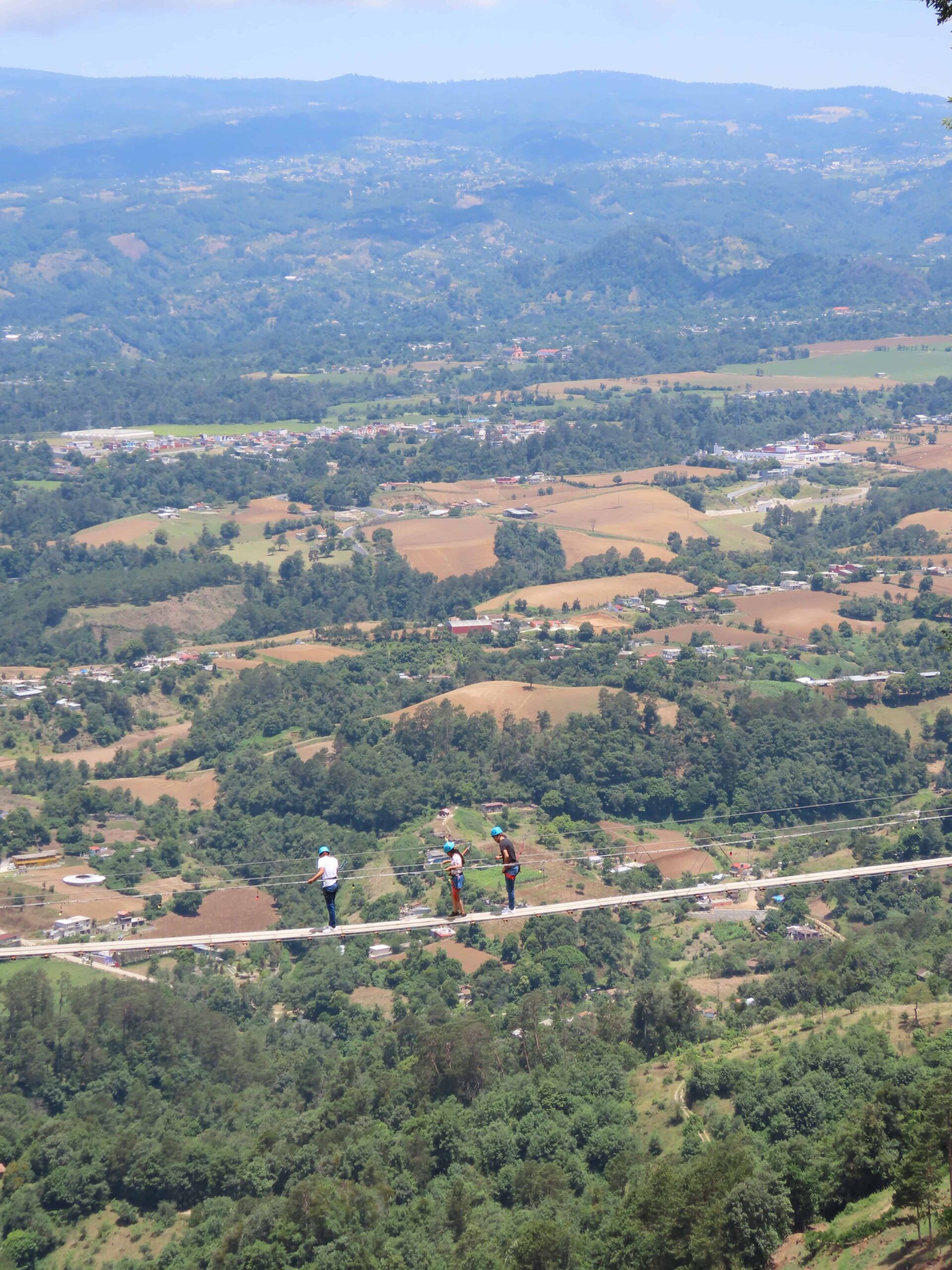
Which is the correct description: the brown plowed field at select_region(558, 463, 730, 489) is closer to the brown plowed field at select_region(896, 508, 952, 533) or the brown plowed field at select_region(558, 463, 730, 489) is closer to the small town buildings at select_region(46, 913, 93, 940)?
the brown plowed field at select_region(896, 508, 952, 533)

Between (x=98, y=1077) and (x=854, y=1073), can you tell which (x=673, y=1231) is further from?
(x=98, y=1077)

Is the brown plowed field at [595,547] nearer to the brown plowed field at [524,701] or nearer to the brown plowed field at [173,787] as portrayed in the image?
the brown plowed field at [524,701]

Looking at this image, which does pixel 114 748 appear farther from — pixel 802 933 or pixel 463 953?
pixel 802 933

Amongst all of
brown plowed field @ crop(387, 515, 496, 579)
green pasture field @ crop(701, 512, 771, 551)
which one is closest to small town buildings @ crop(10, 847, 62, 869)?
brown plowed field @ crop(387, 515, 496, 579)

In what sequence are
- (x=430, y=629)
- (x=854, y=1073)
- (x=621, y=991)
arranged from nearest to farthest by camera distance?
(x=854, y=1073)
(x=621, y=991)
(x=430, y=629)

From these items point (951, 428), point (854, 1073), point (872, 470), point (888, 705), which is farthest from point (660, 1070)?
point (951, 428)

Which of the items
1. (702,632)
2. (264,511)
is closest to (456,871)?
(702,632)

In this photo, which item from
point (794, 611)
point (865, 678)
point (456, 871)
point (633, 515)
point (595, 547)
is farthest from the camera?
point (633, 515)
